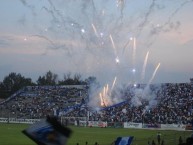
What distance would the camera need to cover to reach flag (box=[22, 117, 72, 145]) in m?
4.88

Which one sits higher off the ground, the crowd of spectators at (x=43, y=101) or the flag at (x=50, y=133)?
the crowd of spectators at (x=43, y=101)

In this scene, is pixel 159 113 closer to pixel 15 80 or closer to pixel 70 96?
pixel 70 96

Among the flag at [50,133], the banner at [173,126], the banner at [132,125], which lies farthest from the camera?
the banner at [132,125]

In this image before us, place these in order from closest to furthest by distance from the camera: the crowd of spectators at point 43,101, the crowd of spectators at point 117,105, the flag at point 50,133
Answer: the flag at point 50,133 < the crowd of spectators at point 117,105 < the crowd of spectators at point 43,101

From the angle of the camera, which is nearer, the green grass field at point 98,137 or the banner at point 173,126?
the green grass field at point 98,137

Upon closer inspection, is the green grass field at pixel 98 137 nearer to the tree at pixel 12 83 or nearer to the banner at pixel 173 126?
the banner at pixel 173 126

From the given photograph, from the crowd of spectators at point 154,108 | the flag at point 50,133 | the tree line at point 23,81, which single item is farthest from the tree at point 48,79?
the flag at point 50,133

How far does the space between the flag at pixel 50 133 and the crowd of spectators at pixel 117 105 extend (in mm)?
54391

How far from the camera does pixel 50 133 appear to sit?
493cm

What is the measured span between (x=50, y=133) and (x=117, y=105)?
2815 inches

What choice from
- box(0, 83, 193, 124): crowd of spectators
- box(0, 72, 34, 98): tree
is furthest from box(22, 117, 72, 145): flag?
box(0, 72, 34, 98): tree

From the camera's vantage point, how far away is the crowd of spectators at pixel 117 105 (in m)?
64.1

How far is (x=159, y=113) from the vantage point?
2517 inches

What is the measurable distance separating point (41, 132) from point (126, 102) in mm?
71627
